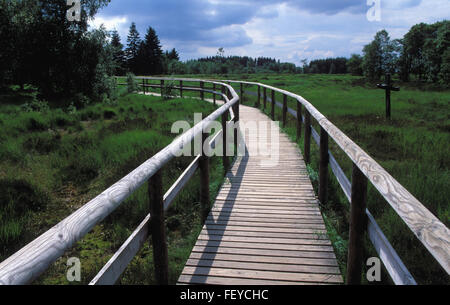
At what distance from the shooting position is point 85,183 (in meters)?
5.84

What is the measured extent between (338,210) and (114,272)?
10.2 ft

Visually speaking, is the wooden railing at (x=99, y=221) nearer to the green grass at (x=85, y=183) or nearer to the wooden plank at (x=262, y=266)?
the wooden plank at (x=262, y=266)

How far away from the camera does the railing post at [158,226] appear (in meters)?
2.41

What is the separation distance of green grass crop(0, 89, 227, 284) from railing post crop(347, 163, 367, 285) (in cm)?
146

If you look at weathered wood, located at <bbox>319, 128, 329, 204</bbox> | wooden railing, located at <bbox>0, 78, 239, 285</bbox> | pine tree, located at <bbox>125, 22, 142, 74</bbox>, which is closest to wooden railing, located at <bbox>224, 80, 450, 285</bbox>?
weathered wood, located at <bbox>319, 128, 329, 204</bbox>

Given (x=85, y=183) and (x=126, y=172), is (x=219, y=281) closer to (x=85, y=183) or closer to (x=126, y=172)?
(x=126, y=172)

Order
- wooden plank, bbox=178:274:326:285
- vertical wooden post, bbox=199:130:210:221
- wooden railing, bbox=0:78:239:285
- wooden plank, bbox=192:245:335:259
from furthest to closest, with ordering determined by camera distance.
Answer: vertical wooden post, bbox=199:130:210:221
wooden plank, bbox=192:245:335:259
wooden plank, bbox=178:274:326:285
wooden railing, bbox=0:78:239:285

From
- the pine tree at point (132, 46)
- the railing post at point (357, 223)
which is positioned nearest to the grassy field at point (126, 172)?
the railing post at point (357, 223)

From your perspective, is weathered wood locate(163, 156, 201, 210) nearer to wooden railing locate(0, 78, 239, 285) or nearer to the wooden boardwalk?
wooden railing locate(0, 78, 239, 285)

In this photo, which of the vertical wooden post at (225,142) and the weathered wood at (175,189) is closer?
the weathered wood at (175,189)

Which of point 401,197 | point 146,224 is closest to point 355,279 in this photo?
point 401,197

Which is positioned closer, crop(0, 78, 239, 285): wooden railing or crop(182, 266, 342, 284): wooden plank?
crop(0, 78, 239, 285): wooden railing

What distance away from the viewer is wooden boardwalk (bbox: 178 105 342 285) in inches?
114

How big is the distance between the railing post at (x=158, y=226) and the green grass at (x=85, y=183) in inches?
10.6
